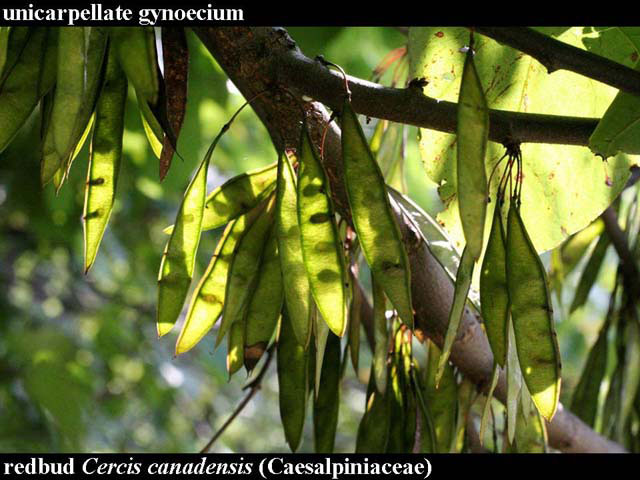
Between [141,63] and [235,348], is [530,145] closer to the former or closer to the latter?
[235,348]

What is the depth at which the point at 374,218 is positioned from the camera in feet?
2.27

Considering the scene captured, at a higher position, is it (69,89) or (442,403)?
(69,89)

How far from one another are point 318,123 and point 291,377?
0.87ft

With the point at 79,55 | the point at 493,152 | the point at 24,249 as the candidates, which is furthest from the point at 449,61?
the point at 24,249

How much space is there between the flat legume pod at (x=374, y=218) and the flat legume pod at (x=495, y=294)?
0.08m

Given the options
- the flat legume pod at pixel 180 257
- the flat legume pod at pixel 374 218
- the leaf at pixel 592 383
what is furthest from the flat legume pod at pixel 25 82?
the leaf at pixel 592 383

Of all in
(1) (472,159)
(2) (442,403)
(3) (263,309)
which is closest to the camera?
(1) (472,159)

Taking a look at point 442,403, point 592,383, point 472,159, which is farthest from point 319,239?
point 592,383

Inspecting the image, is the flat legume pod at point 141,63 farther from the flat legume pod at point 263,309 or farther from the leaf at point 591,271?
the leaf at point 591,271
